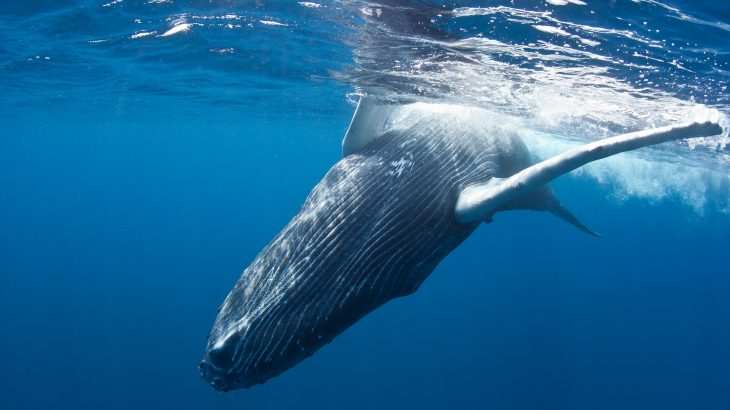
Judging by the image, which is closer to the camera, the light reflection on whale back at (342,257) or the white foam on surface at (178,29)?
the light reflection on whale back at (342,257)

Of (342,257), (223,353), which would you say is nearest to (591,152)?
(342,257)

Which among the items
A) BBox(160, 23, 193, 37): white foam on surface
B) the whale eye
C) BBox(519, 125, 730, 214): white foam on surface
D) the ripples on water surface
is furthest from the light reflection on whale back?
BBox(519, 125, 730, 214): white foam on surface

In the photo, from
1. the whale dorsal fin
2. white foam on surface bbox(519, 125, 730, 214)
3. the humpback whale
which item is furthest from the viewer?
white foam on surface bbox(519, 125, 730, 214)

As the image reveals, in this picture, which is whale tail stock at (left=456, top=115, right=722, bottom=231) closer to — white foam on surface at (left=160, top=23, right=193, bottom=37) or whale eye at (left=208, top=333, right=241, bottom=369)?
whale eye at (left=208, top=333, right=241, bottom=369)

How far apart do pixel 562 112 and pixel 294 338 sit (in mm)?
16877

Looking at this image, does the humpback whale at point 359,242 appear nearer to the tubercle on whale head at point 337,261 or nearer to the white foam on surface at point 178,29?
the tubercle on whale head at point 337,261

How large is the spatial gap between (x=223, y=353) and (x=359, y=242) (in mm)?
1318

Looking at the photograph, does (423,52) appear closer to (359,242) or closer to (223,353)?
(359,242)

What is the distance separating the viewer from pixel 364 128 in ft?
18.7

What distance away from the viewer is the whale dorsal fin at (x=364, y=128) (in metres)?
5.62

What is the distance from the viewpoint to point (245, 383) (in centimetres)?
328

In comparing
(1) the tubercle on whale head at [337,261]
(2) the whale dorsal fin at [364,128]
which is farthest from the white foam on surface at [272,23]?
(1) the tubercle on whale head at [337,261]

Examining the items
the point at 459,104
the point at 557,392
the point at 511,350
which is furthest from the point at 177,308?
the point at 459,104

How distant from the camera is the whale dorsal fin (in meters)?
5.62
